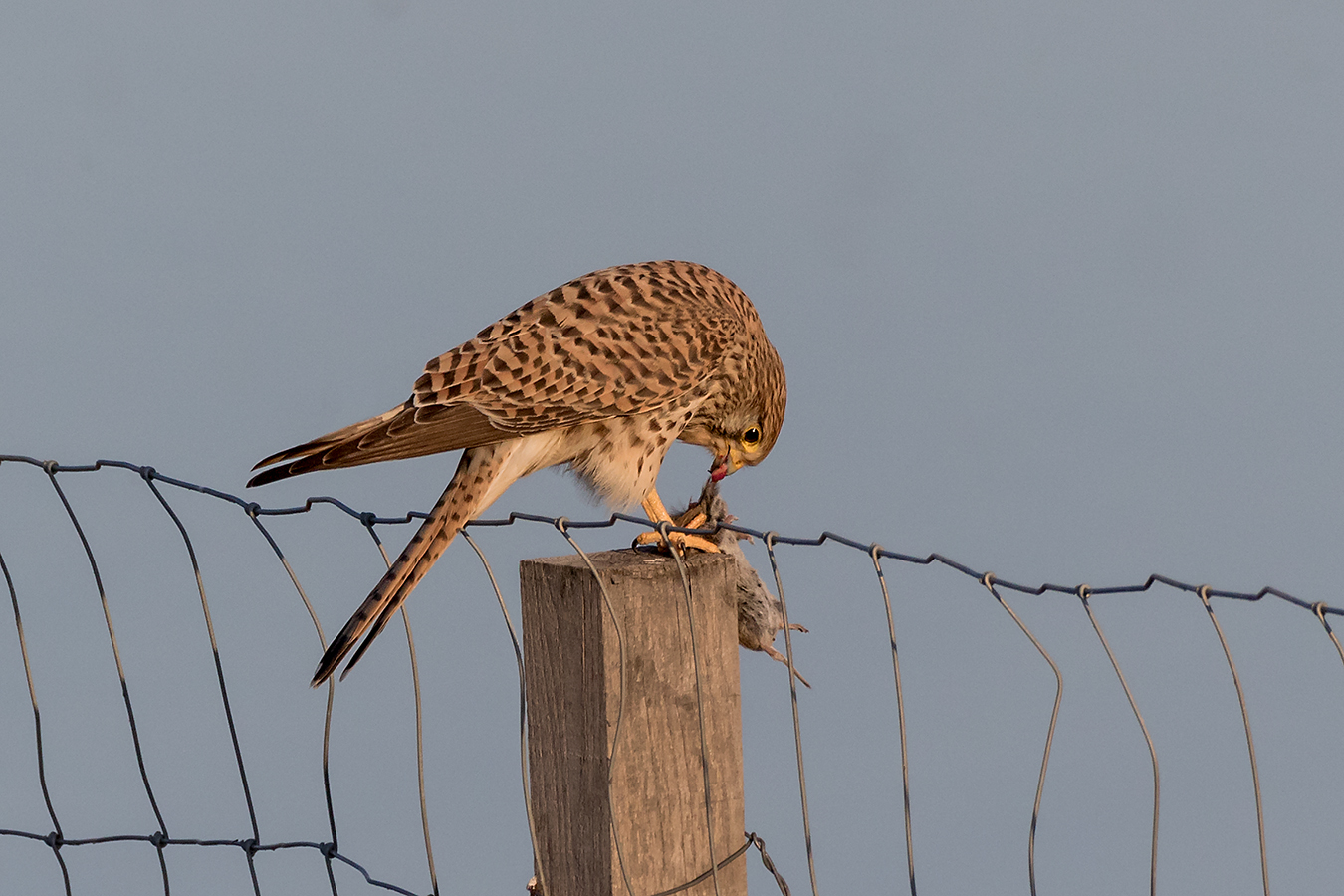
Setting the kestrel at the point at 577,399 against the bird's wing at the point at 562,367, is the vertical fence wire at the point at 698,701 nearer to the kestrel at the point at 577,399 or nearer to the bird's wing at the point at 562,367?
the kestrel at the point at 577,399

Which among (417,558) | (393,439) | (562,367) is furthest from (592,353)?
(417,558)

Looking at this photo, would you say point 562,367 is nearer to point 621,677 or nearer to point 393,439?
point 393,439

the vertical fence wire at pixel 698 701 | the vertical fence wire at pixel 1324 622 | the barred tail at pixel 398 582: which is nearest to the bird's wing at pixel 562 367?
the barred tail at pixel 398 582

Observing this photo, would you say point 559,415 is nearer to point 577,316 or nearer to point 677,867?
point 577,316

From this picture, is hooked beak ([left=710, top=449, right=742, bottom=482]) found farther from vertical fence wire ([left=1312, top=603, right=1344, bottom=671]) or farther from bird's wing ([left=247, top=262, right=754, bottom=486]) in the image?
vertical fence wire ([left=1312, top=603, right=1344, bottom=671])

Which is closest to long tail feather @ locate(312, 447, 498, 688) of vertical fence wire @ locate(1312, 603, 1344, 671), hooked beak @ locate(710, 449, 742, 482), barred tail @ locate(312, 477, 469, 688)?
barred tail @ locate(312, 477, 469, 688)

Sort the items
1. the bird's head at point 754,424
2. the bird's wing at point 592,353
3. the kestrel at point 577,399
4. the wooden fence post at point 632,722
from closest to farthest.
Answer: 1. the wooden fence post at point 632,722
2. the kestrel at point 577,399
3. the bird's wing at point 592,353
4. the bird's head at point 754,424

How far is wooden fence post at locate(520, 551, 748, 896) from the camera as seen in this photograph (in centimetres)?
240

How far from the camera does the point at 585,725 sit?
2416 millimetres

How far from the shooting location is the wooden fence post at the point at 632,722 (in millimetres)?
2400

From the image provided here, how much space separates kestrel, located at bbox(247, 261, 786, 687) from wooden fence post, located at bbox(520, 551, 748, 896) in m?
0.40

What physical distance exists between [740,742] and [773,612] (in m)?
0.96

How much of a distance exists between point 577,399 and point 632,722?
1007 millimetres

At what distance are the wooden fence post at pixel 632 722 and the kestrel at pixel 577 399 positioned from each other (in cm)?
40
